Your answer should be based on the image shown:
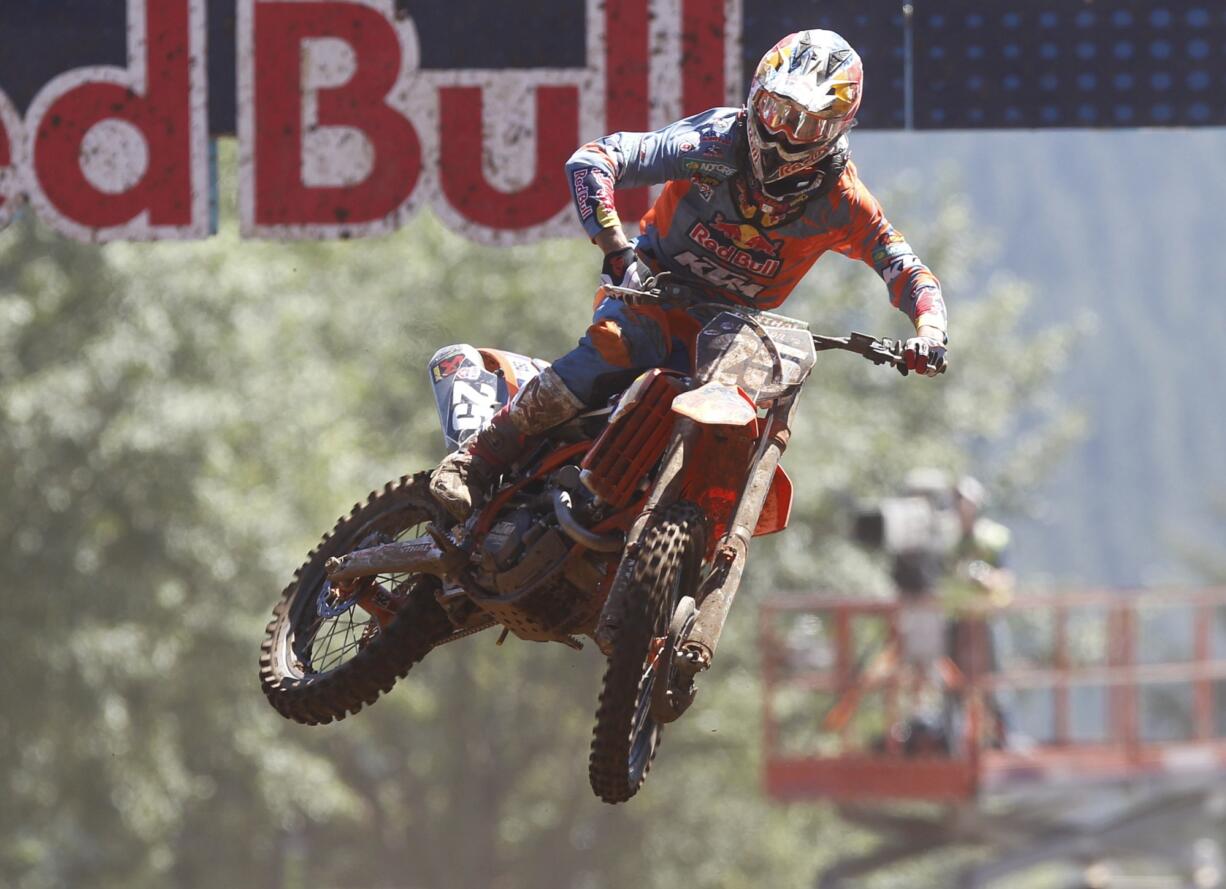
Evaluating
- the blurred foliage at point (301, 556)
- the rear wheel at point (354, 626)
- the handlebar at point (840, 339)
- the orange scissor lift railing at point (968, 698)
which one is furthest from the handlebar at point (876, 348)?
the blurred foliage at point (301, 556)

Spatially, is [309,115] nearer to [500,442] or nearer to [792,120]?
[500,442]

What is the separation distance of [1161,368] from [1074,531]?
15.9 metres

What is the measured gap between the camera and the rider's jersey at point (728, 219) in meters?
10.1

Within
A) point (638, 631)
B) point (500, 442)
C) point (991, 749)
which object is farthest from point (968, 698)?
point (638, 631)

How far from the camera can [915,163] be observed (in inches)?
5458

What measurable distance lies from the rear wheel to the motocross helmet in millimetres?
1941

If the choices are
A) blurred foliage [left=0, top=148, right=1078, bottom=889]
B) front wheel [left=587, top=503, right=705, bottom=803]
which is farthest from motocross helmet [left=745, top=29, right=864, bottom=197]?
blurred foliage [left=0, top=148, right=1078, bottom=889]

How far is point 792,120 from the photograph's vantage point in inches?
384

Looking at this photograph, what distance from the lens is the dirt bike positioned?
31.2 ft

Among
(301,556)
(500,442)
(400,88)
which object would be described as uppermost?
(400,88)

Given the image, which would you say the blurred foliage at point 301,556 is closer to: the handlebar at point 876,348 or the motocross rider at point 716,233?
the motocross rider at point 716,233

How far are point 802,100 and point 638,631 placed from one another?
76.8 inches

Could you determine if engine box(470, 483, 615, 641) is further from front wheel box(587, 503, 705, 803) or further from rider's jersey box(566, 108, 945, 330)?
rider's jersey box(566, 108, 945, 330)

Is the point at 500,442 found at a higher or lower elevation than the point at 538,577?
higher
